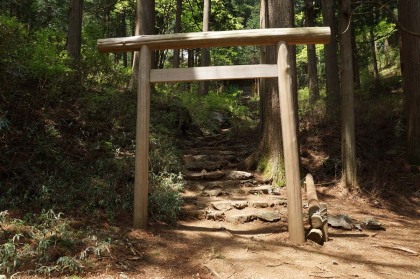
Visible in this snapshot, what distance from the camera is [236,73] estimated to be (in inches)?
190

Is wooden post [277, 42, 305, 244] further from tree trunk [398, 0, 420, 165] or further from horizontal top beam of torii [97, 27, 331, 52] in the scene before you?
tree trunk [398, 0, 420, 165]

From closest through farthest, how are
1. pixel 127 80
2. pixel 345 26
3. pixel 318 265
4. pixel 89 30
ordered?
pixel 318 265 → pixel 345 26 → pixel 89 30 → pixel 127 80

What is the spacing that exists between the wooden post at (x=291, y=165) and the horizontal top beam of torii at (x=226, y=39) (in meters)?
0.46

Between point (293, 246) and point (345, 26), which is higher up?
point (345, 26)

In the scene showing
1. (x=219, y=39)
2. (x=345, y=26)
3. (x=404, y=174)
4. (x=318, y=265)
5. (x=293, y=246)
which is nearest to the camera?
(x=318, y=265)

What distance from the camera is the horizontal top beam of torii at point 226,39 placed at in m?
4.76

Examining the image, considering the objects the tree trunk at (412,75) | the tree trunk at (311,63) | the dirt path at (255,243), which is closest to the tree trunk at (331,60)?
the tree trunk at (311,63)

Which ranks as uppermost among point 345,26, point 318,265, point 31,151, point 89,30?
point 89,30

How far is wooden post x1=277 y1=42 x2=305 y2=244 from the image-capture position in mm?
4598

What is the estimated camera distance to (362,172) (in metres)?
7.94

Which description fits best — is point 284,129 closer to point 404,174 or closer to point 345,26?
point 345,26

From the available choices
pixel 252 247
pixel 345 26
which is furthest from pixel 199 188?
pixel 345 26

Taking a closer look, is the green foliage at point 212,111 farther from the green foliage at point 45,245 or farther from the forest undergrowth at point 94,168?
the green foliage at point 45,245

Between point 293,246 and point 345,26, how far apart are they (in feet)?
16.5
